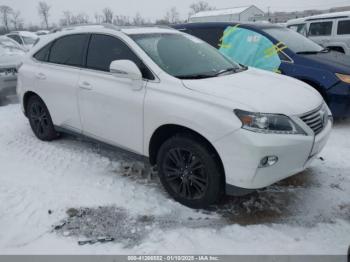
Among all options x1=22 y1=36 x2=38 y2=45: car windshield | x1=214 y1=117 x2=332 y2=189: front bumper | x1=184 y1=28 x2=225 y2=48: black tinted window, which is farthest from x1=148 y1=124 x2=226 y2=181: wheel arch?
x1=22 y1=36 x2=38 y2=45: car windshield

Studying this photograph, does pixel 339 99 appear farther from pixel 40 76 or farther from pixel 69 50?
pixel 40 76

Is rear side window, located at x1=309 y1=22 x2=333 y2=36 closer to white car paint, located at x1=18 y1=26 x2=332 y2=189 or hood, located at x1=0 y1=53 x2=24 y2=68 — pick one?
white car paint, located at x1=18 y1=26 x2=332 y2=189

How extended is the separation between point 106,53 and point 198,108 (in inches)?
65.6

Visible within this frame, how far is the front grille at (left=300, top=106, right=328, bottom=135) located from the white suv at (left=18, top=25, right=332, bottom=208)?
0.01 meters

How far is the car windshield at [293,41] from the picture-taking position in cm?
658

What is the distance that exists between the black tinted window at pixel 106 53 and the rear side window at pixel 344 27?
32.6 ft

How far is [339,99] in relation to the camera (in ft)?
19.2

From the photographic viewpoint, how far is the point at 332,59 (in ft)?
20.8

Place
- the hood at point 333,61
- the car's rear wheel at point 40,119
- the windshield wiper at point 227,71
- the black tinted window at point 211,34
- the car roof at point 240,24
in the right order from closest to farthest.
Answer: the windshield wiper at point 227,71 → the car's rear wheel at point 40,119 → the hood at point 333,61 → the car roof at point 240,24 → the black tinted window at point 211,34

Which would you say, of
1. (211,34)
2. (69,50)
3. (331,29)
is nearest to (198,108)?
(69,50)

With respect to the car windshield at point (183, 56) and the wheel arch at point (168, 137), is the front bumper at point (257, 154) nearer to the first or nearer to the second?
the wheel arch at point (168, 137)

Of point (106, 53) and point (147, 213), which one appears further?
point (106, 53)

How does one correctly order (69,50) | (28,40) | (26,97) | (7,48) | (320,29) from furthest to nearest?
(28,40)
(320,29)
(7,48)
(26,97)
(69,50)

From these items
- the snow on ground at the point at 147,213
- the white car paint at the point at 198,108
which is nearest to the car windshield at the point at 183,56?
the white car paint at the point at 198,108
